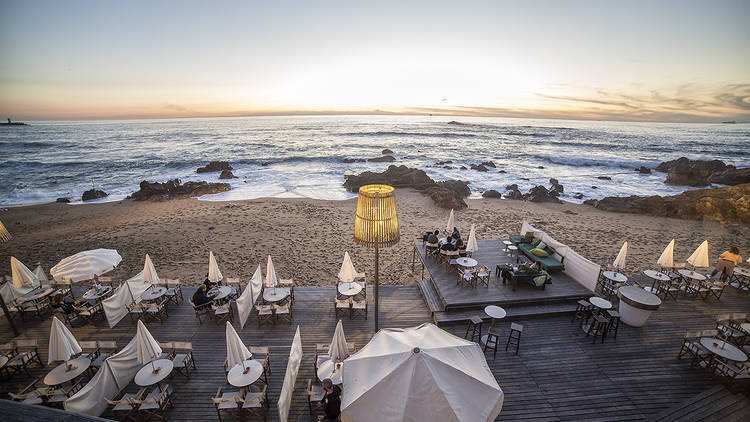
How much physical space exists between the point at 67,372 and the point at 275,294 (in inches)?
195

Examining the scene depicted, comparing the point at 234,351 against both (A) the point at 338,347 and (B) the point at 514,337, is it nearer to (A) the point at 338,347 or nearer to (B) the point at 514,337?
(A) the point at 338,347

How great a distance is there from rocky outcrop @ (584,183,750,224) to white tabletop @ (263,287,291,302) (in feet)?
86.8

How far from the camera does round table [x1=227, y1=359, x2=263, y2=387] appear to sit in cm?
621

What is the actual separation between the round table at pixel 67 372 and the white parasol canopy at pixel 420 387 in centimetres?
688

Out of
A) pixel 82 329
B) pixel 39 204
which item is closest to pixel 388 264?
pixel 82 329

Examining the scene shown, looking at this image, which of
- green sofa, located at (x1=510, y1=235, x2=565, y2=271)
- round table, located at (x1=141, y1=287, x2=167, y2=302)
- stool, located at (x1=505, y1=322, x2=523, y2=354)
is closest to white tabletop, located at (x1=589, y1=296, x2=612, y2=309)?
green sofa, located at (x1=510, y1=235, x2=565, y2=271)

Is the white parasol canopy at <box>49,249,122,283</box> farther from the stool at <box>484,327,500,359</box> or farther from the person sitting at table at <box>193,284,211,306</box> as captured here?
the stool at <box>484,327,500,359</box>

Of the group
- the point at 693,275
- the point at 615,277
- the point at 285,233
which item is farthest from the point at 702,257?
the point at 285,233

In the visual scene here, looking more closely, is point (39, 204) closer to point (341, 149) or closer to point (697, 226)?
point (341, 149)

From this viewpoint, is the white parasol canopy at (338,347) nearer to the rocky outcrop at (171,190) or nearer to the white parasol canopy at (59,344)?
the white parasol canopy at (59,344)

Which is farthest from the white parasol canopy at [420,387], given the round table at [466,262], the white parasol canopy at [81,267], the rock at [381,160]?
the rock at [381,160]

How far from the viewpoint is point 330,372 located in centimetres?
665

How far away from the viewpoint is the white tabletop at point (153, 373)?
6.39 m

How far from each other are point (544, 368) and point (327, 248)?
11643mm
